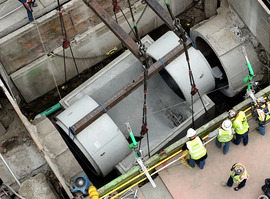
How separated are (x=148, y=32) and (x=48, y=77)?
5.25 meters

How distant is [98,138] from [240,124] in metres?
4.90

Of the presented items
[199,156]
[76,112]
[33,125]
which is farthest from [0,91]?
[199,156]

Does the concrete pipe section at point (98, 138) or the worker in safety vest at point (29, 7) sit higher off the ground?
the worker in safety vest at point (29, 7)

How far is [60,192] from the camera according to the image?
40.7ft

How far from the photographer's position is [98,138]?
567 inches

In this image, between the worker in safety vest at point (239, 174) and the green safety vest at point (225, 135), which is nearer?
the worker in safety vest at point (239, 174)

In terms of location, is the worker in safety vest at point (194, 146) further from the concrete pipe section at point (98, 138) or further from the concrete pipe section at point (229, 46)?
the concrete pipe section at point (229, 46)

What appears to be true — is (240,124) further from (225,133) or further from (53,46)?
(53,46)

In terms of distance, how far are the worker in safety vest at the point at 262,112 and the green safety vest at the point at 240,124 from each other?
540 mm

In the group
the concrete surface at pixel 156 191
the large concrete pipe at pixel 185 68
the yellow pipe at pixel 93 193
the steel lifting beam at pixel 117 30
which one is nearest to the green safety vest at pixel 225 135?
the concrete surface at pixel 156 191

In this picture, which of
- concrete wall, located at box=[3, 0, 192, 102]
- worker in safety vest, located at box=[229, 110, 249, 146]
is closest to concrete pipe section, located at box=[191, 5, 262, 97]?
concrete wall, located at box=[3, 0, 192, 102]

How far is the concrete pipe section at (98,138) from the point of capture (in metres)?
14.3

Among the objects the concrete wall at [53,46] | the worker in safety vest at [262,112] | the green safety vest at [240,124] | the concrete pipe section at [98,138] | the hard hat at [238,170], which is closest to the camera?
the hard hat at [238,170]

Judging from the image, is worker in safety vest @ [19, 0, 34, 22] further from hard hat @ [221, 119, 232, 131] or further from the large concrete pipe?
hard hat @ [221, 119, 232, 131]
